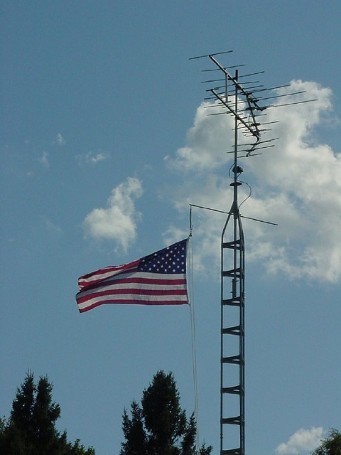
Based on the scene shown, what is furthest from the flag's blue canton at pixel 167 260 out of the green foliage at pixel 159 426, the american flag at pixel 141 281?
the green foliage at pixel 159 426

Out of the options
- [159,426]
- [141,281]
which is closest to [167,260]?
[141,281]

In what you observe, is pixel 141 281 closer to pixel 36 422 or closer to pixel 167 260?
pixel 167 260

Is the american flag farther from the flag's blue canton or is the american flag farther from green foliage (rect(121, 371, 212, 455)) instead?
green foliage (rect(121, 371, 212, 455))

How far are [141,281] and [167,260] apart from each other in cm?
87

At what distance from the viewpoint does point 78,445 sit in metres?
65.7

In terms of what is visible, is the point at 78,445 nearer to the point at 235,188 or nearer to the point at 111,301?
the point at 111,301

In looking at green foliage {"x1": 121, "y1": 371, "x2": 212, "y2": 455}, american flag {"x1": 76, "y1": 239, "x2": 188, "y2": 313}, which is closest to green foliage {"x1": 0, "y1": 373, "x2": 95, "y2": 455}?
green foliage {"x1": 121, "y1": 371, "x2": 212, "y2": 455}

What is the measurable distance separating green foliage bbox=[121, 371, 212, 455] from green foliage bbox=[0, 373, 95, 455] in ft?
11.0

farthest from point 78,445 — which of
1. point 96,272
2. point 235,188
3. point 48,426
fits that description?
point 235,188

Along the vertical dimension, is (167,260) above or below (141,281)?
above

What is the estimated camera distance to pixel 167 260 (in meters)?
30.6

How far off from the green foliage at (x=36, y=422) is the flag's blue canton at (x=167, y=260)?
2112 cm

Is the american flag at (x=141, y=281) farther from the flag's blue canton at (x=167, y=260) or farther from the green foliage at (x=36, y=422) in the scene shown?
the green foliage at (x=36, y=422)

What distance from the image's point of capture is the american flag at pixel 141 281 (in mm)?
30250
